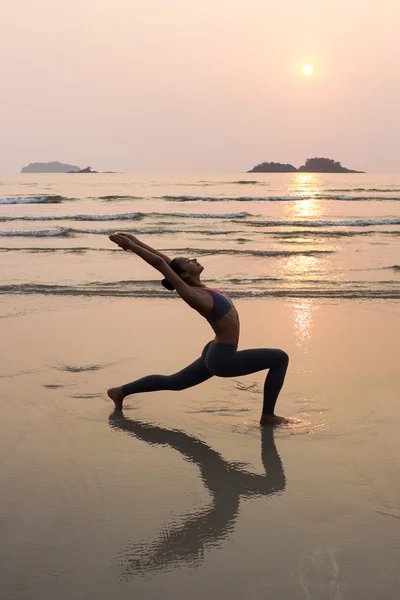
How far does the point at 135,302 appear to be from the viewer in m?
10.7

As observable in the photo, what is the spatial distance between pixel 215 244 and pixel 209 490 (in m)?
15.7

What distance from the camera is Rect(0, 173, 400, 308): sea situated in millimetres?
12492

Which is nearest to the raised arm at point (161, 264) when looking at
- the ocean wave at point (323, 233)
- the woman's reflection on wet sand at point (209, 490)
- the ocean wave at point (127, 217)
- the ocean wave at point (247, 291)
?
the woman's reflection on wet sand at point (209, 490)

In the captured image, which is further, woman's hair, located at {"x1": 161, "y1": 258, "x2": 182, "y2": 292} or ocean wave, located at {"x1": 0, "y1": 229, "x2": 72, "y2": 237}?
ocean wave, located at {"x1": 0, "y1": 229, "x2": 72, "y2": 237}

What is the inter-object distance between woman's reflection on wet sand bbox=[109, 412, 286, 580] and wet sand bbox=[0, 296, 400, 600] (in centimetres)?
1

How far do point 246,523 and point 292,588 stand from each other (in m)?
0.66

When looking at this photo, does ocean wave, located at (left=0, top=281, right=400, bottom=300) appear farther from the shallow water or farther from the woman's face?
the woman's face

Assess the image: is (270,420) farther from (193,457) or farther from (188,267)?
(188,267)

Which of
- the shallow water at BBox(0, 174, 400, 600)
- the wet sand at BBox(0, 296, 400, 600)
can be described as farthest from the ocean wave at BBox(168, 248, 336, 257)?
the wet sand at BBox(0, 296, 400, 600)

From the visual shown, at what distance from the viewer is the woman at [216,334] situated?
16.6 ft

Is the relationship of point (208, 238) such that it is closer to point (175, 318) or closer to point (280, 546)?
point (175, 318)

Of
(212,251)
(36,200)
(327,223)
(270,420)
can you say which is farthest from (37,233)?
(270,420)

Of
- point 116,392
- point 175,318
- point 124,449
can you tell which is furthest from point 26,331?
point 124,449

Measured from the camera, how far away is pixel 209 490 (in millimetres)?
4340
